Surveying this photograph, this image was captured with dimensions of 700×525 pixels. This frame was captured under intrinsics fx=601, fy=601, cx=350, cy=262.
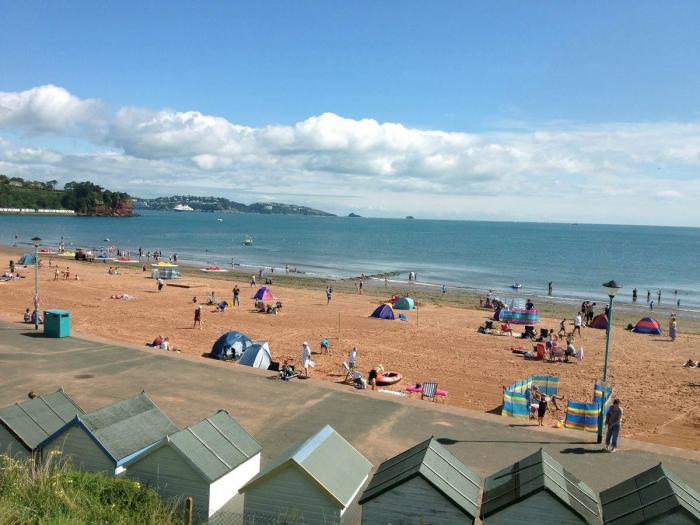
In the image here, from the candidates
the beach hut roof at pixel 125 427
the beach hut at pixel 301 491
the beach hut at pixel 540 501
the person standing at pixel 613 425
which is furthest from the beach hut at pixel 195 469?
the person standing at pixel 613 425

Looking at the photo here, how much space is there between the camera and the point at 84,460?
8250mm

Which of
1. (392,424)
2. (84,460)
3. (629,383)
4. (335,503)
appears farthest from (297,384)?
(629,383)

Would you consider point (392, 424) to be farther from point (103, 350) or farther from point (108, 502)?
point (103, 350)

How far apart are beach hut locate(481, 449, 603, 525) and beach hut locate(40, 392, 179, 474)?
15.5 ft

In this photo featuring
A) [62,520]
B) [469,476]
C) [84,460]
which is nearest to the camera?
[62,520]

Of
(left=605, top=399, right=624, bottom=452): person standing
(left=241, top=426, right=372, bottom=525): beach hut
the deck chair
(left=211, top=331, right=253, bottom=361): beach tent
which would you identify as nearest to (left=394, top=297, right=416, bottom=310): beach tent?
(left=211, top=331, right=253, bottom=361): beach tent

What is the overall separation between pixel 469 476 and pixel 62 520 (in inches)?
183

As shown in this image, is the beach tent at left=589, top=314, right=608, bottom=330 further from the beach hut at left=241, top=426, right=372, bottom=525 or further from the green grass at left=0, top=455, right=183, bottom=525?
the green grass at left=0, top=455, right=183, bottom=525

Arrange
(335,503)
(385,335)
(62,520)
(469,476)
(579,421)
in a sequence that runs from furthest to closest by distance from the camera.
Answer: (385,335), (579,421), (469,476), (335,503), (62,520)

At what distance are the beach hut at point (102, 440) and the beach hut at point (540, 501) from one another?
4.73 meters

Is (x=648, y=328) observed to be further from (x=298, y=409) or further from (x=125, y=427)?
(x=125, y=427)

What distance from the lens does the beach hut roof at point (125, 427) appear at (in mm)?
8211

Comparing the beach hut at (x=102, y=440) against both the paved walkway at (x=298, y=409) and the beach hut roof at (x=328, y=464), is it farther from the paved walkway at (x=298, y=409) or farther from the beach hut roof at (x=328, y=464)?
the paved walkway at (x=298, y=409)

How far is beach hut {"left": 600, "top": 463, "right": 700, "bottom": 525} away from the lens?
6.17 metres
